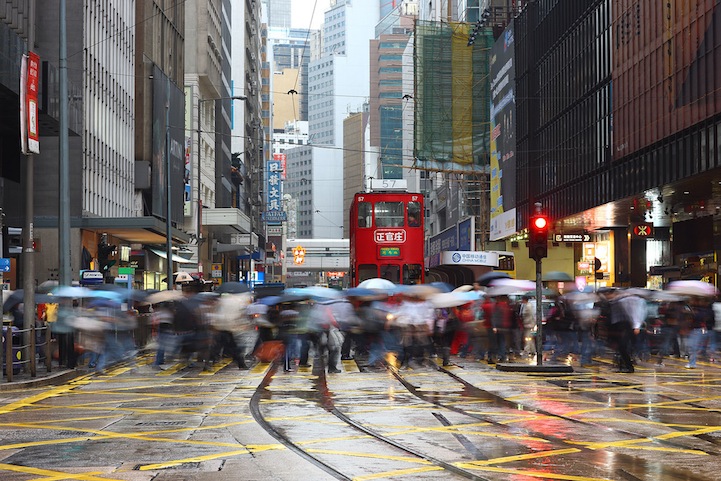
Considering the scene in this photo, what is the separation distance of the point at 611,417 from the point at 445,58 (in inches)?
2679

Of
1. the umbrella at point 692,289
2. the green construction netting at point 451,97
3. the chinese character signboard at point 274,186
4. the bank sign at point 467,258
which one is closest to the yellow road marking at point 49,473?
the umbrella at point 692,289

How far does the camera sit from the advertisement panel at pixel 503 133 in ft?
243

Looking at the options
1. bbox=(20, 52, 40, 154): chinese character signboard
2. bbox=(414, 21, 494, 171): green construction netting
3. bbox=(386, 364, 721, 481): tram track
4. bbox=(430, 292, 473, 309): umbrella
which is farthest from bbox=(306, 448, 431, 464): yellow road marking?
bbox=(414, 21, 494, 171): green construction netting

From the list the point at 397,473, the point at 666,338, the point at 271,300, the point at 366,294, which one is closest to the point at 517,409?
the point at 397,473

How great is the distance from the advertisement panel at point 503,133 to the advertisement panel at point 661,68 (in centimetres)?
2155

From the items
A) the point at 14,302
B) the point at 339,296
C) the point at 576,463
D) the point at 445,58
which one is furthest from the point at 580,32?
the point at 576,463

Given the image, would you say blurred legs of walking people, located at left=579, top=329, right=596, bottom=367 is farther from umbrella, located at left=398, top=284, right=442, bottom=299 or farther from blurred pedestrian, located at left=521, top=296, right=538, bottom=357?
umbrella, located at left=398, top=284, right=442, bottom=299

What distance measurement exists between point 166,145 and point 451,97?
1065 inches

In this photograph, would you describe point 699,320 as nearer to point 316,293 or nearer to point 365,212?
point 316,293

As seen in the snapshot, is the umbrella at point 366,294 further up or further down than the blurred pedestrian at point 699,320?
further up

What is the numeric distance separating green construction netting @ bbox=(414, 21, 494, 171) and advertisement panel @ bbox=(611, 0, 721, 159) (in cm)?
2701

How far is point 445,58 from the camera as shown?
263ft

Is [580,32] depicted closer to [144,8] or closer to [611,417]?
[144,8]

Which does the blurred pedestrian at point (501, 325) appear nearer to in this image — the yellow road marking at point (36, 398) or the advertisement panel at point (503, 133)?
the yellow road marking at point (36, 398)
